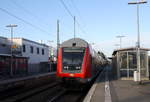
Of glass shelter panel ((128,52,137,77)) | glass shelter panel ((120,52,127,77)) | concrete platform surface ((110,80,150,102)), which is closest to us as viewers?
concrete platform surface ((110,80,150,102))

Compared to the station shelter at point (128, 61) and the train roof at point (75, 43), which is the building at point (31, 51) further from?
the train roof at point (75, 43)

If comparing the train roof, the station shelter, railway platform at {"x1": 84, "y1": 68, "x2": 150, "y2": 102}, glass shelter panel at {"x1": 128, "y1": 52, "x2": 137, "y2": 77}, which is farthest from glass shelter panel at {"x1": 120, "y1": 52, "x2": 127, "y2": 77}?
the train roof

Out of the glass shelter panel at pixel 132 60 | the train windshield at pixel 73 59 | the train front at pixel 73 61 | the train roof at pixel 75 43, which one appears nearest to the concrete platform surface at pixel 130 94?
the train front at pixel 73 61

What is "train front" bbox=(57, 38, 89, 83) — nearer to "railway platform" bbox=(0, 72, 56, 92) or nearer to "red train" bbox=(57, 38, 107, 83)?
"red train" bbox=(57, 38, 107, 83)

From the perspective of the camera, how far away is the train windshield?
49.1ft

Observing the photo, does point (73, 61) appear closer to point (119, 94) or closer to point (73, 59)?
point (73, 59)

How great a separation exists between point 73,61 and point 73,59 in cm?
15

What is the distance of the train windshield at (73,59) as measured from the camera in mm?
14953

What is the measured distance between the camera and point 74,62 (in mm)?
15078

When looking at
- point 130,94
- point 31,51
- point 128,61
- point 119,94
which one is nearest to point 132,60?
point 128,61

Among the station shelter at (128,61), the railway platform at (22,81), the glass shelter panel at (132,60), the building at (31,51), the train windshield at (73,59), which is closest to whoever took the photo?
the train windshield at (73,59)

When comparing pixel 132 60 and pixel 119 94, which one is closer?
pixel 119 94

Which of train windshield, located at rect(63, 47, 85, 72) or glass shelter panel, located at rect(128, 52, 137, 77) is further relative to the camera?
glass shelter panel, located at rect(128, 52, 137, 77)

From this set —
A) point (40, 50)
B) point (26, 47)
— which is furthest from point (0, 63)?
point (40, 50)
